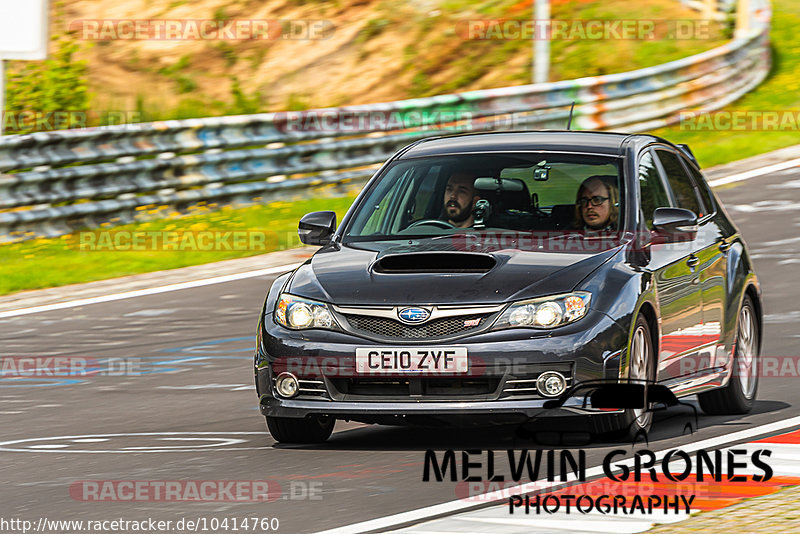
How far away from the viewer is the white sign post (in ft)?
57.4

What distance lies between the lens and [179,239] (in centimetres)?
1727

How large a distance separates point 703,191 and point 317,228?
8.06 ft

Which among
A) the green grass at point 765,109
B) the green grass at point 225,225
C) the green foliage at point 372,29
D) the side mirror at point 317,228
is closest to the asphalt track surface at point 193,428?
the side mirror at point 317,228

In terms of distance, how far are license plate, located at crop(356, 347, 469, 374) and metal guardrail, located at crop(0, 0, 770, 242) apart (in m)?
9.67

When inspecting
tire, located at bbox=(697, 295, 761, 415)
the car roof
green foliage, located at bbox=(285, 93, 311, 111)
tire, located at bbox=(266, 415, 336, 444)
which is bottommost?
green foliage, located at bbox=(285, 93, 311, 111)

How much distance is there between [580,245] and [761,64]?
58.0 feet

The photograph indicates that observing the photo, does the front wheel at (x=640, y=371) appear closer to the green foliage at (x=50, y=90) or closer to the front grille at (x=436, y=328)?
the front grille at (x=436, y=328)

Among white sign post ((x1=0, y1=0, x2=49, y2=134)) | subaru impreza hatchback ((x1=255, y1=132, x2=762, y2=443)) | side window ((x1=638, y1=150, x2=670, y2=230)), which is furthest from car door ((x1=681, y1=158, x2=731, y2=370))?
white sign post ((x1=0, y1=0, x2=49, y2=134))

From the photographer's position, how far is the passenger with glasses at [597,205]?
864cm

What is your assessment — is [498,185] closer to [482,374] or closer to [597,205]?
[597,205]

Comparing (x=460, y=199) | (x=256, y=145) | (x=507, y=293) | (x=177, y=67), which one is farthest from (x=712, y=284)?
(x=177, y=67)

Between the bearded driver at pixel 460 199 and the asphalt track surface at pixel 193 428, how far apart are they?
1154mm

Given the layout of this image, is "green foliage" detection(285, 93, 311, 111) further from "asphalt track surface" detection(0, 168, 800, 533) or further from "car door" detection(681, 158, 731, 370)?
"car door" detection(681, 158, 731, 370)

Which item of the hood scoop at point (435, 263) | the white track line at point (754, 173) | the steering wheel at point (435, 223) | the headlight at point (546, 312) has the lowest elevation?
the white track line at point (754, 173)
